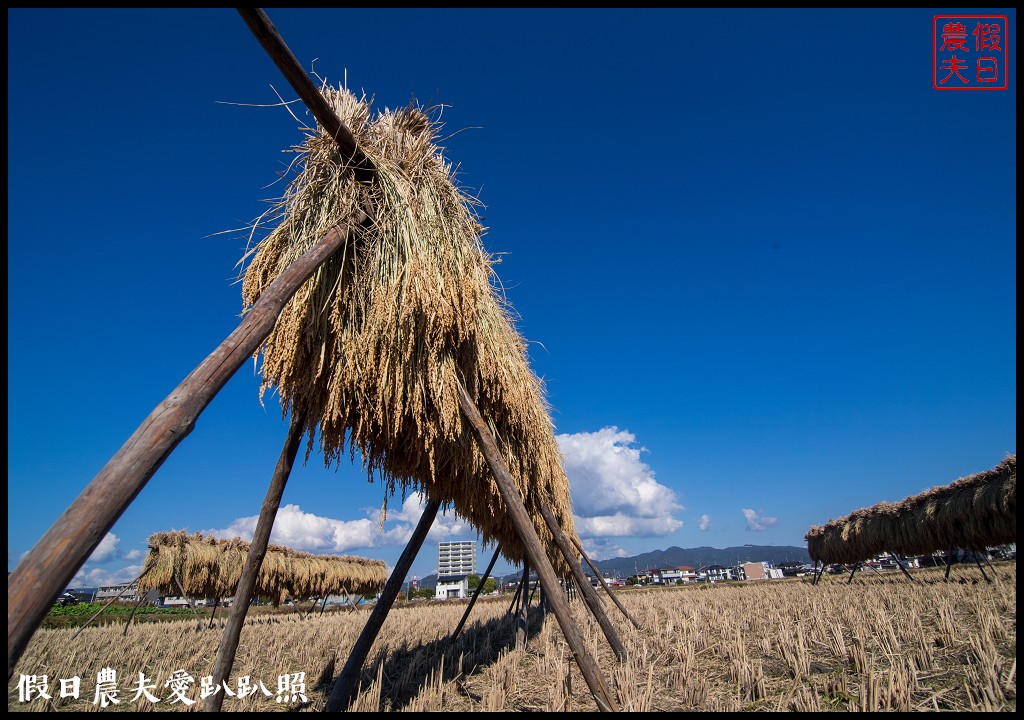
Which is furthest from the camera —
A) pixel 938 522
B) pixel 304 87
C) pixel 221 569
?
pixel 221 569

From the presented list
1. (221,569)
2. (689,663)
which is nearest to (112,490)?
(689,663)

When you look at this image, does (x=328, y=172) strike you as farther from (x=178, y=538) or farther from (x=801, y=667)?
(x=178, y=538)

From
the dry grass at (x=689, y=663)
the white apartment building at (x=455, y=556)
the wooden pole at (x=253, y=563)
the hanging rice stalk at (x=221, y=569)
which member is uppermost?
the wooden pole at (x=253, y=563)

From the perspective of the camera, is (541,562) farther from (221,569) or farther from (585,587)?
(221,569)

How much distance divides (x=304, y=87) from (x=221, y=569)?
63.9 feet

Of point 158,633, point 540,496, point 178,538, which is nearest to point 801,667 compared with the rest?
point 540,496

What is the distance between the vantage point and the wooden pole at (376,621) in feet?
14.4

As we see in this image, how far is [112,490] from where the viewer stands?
1776 millimetres

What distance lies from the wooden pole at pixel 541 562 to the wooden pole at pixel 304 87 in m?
2.07

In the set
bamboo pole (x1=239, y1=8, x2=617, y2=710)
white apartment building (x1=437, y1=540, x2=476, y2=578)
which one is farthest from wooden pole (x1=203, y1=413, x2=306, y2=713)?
white apartment building (x1=437, y1=540, x2=476, y2=578)

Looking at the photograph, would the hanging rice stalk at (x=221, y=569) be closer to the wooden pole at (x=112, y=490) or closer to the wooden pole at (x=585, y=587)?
the wooden pole at (x=585, y=587)

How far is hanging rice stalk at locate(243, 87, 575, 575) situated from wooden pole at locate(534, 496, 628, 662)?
Answer: 212 centimetres

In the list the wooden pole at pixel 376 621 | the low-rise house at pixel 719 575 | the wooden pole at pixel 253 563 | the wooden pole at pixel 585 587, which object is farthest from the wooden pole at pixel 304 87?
the low-rise house at pixel 719 575

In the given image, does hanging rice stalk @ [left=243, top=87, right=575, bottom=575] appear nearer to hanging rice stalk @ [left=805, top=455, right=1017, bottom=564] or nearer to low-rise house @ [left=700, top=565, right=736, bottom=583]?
hanging rice stalk @ [left=805, top=455, right=1017, bottom=564]
